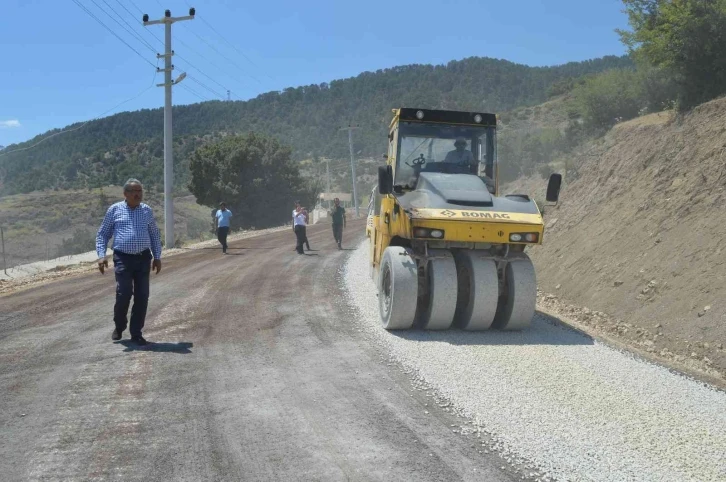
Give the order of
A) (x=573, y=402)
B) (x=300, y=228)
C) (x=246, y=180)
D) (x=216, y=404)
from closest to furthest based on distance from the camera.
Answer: (x=216, y=404) < (x=573, y=402) < (x=300, y=228) < (x=246, y=180)

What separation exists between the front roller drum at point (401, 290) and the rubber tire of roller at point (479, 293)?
2.40 ft

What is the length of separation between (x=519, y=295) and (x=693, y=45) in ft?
34.0

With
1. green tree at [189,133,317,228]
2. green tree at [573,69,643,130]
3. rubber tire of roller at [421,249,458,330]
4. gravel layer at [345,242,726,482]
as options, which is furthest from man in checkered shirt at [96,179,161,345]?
green tree at [189,133,317,228]

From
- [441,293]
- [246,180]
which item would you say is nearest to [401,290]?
[441,293]

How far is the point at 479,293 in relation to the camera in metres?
8.26

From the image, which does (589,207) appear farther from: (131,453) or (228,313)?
(131,453)

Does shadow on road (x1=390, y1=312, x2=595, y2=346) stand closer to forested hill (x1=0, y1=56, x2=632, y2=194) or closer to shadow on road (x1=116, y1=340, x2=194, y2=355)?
shadow on road (x1=116, y1=340, x2=194, y2=355)

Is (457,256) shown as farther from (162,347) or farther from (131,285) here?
(131,285)

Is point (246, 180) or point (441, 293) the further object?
point (246, 180)

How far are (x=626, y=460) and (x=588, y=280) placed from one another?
7265 mm

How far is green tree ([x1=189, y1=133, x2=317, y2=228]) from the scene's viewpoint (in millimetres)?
46906

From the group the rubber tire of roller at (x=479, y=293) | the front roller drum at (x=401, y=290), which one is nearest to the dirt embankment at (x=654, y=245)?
the rubber tire of roller at (x=479, y=293)

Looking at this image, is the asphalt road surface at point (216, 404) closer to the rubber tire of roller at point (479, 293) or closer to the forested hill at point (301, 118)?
the rubber tire of roller at point (479, 293)

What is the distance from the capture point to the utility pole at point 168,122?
25.6 metres
